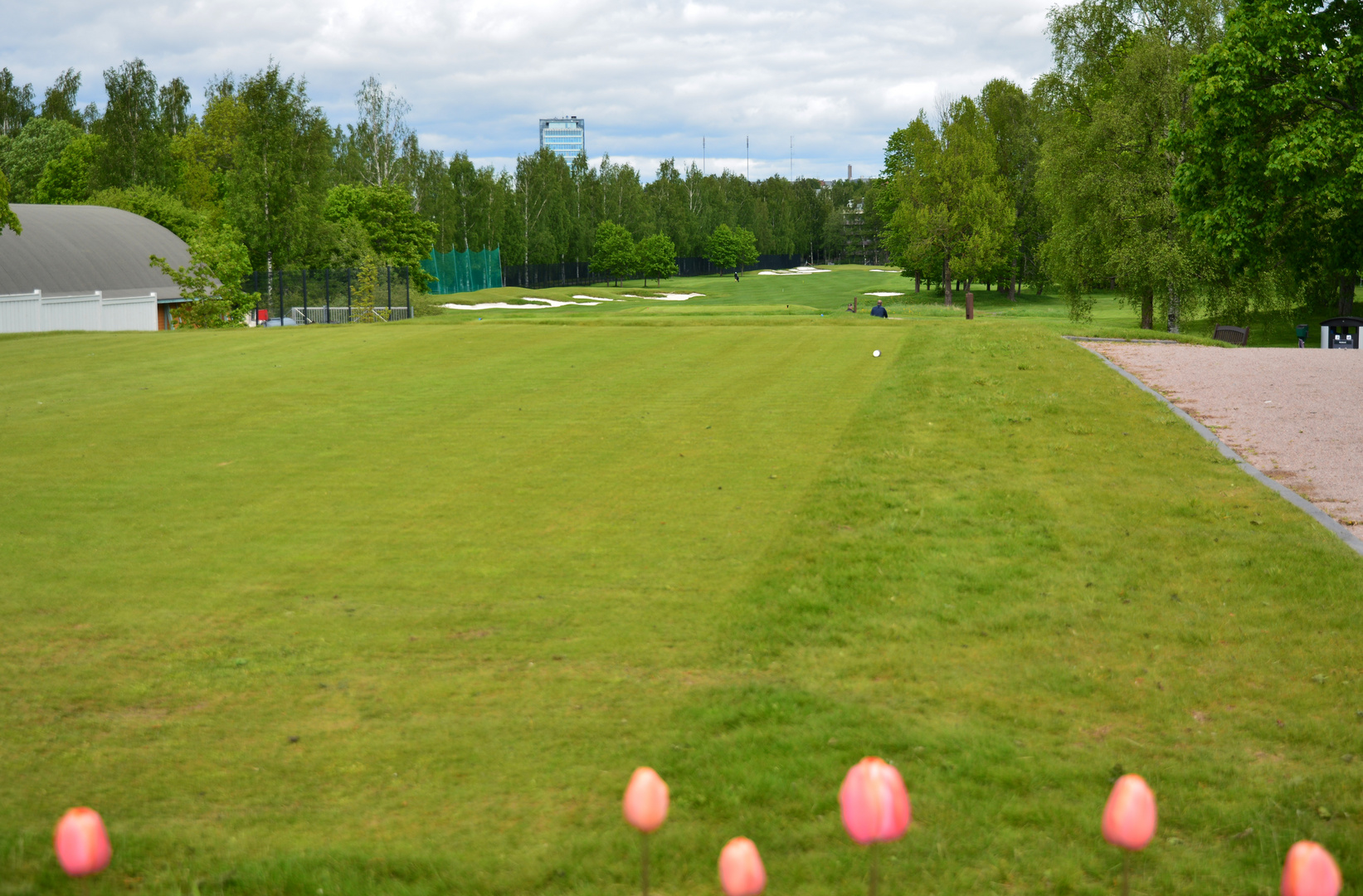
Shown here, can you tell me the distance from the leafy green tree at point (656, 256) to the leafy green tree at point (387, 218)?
37.2m

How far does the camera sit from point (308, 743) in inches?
197

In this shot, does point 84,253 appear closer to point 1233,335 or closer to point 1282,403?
point 1233,335

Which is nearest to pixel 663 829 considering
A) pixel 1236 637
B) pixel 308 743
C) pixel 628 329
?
pixel 308 743

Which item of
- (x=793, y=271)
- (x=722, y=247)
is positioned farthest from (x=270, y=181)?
(x=793, y=271)

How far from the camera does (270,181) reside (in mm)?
57000

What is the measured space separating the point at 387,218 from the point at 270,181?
10671 mm

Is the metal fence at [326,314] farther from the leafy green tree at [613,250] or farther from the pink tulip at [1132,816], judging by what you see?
the leafy green tree at [613,250]

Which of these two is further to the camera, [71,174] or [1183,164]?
[71,174]

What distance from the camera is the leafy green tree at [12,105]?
93.8m

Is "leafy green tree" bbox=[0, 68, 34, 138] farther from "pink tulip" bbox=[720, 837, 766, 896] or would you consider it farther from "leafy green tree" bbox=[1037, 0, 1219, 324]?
"pink tulip" bbox=[720, 837, 766, 896]

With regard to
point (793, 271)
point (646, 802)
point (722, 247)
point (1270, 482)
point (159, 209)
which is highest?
point (722, 247)

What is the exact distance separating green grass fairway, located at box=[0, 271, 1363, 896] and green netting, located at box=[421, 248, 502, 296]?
71547 mm

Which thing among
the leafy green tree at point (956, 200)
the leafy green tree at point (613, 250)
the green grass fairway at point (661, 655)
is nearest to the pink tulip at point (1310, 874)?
the green grass fairway at point (661, 655)

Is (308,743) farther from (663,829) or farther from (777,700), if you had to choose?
(777,700)
